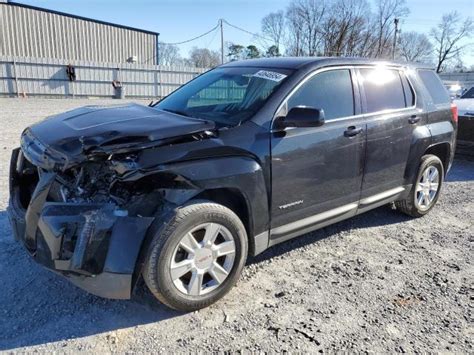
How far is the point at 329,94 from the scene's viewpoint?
3846 mm

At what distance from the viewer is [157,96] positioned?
87.0 feet

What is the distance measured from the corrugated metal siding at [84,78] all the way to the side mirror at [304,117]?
2291cm

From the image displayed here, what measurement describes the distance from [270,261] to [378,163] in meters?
1.53

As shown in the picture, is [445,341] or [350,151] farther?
[350,151]

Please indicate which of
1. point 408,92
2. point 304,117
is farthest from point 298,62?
point 408,92

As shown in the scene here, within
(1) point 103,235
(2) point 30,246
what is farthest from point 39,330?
(1) point 103,235

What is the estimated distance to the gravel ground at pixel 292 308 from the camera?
2.71 meters

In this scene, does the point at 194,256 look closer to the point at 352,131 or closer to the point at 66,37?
the point at 352,131

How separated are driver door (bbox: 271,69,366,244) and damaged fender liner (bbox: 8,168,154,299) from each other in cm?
125

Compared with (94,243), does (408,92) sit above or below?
above

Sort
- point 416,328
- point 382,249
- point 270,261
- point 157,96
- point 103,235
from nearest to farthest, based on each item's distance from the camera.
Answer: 1. point 103,235
2. point 416,328
3. point 270,261
4. point 382,249
5. point 157,96

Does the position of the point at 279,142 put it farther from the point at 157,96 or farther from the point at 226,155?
the point at 157,96

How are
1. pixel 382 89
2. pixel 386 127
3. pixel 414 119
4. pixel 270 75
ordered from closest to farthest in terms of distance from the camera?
pixel 270 75 < pixel 386 127 < pixel 382 89 < pixel 414 119

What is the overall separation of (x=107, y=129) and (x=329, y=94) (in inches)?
81.2
